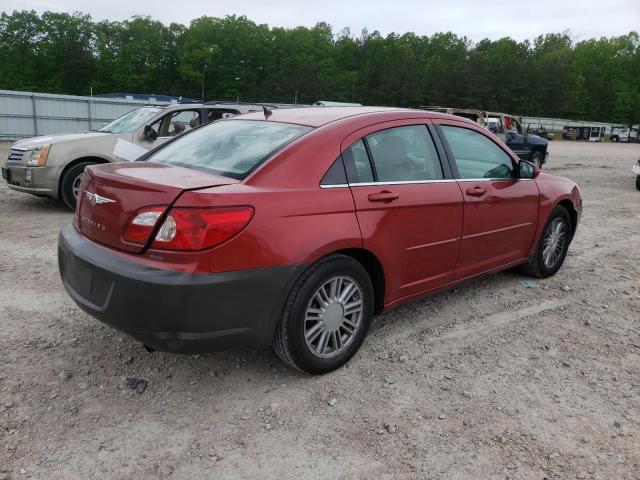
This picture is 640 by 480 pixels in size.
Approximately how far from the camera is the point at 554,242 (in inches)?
203

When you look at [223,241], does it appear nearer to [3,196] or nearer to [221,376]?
[221,376]

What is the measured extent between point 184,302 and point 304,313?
71cm

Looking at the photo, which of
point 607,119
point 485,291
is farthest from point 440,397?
point 607,119

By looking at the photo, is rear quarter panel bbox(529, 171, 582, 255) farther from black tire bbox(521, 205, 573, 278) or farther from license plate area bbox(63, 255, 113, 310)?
license plate area bbox(63, 255, 113, 310)

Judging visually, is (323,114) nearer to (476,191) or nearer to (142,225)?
(476,191)

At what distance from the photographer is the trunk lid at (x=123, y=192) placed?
261 centimetres

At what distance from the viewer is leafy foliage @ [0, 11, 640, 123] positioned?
3226 inches

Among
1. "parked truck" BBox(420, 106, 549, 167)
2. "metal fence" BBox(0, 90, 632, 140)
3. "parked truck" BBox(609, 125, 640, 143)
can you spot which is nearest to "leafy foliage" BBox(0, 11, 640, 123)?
"parked truck" BBox(609, 125, 640, 143)

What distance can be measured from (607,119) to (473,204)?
353 feet

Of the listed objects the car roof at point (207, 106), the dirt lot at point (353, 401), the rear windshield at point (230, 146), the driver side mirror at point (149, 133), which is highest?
the car roof at point (207, 106)

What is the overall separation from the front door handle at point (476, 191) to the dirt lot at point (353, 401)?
1001 mm

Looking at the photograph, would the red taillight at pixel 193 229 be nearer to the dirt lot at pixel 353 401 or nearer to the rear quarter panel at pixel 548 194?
the dirt lot at pixel 353 401

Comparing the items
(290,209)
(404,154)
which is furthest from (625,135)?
(290,209)

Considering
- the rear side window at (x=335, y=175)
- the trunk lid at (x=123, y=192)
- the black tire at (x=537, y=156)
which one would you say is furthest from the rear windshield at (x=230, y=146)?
the black tire at (x=537, y=156)
